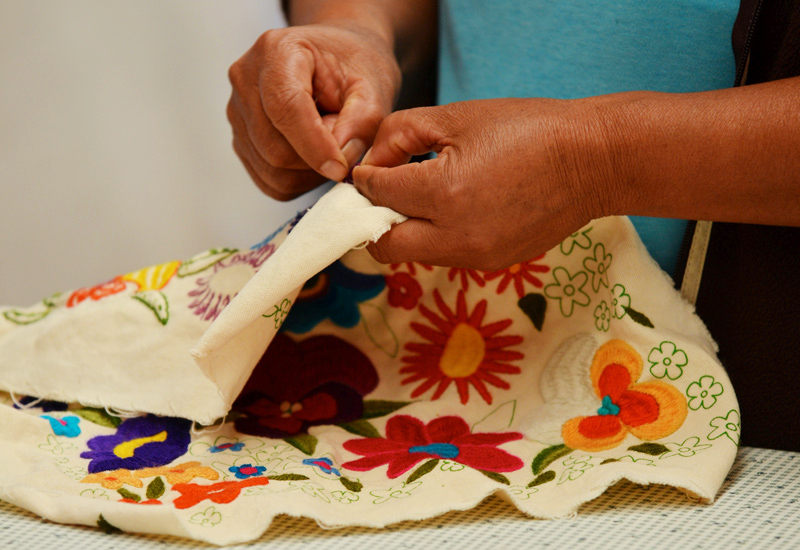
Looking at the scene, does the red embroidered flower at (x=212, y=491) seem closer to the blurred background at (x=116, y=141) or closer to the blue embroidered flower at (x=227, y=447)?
the blue embroidered flower at (x=227, y=447)

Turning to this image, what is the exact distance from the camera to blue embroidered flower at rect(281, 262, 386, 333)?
28.2 inches

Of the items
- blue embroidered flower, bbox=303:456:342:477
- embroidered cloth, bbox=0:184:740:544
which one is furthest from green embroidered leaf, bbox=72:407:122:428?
blue embroidered flower, bbox=303:456:342:477

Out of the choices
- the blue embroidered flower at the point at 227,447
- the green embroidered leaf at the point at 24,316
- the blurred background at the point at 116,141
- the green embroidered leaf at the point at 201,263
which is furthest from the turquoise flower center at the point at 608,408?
the blurred background at the point at 116,141

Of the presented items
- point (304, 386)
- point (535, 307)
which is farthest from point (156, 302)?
point (535, 307)

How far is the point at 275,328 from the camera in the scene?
581 millimetres

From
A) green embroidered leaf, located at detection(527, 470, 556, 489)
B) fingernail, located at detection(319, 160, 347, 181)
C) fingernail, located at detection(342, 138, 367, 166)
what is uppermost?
fingernail, located at detection(342, 138, 367, 166)

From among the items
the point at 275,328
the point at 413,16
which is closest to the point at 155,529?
the point at 275,328

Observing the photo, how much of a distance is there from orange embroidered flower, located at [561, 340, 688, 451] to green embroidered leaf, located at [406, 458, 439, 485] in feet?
0.41

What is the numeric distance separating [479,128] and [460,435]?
28cm

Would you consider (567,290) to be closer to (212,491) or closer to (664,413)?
(664,413)

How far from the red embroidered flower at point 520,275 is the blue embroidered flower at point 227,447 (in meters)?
0.30

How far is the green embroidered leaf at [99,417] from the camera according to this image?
0.63 metres

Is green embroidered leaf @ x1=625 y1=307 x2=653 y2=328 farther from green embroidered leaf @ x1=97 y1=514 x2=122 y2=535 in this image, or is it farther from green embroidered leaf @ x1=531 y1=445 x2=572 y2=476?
green embroidered leaf @ x1=97 y1=514 x2=122 y2=535

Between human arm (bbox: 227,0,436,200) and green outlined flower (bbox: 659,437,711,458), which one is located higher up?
human arm (bbox: 227,0,436,200)
